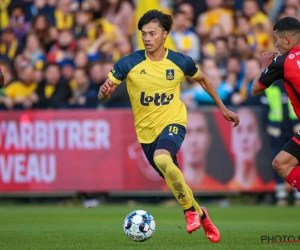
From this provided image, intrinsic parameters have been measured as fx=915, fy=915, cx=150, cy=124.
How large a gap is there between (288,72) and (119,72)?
A: 77.7 inches

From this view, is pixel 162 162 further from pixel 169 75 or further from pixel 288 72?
pixel 288 72

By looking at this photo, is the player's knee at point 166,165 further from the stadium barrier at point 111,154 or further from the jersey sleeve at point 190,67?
the stadium barrier at point 111,154

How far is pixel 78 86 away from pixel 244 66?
349 centimetres

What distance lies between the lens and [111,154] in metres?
18.0

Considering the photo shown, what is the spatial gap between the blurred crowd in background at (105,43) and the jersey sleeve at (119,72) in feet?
23.4

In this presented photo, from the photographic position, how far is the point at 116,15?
853 inches

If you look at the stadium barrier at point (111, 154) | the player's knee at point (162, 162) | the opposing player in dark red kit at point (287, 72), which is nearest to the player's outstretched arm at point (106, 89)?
the player's knee at point (162, 162)

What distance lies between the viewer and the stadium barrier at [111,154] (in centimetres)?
1762

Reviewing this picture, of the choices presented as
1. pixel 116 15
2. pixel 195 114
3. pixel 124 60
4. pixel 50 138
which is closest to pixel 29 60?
pixel 116 15

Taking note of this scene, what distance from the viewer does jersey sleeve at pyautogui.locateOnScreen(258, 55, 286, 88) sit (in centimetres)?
1041

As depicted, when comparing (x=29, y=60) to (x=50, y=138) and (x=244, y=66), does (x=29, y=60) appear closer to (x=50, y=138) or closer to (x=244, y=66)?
(x=50, y=138)

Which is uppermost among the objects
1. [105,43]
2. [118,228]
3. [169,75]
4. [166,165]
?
[105,43]

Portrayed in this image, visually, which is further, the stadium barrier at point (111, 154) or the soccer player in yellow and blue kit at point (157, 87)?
the stadium barrier at point (111, 154)

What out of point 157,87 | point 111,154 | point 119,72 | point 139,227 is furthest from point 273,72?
point 111,154
